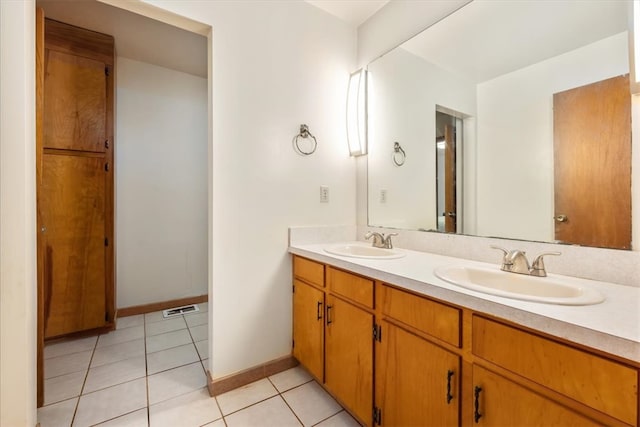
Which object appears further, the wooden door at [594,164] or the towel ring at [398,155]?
the towel ring at [398,155]

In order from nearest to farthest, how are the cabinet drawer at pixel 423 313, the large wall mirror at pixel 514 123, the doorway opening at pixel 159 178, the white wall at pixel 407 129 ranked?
1. the cabinet drawer at pixel 423 313
2. the large wall mirror at pixel 514 123
3. the white wall at pixel 407 129
4. the doorway opening at pixel 159 178

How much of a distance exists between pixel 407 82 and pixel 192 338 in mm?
2587

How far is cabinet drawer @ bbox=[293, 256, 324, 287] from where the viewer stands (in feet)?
5.22

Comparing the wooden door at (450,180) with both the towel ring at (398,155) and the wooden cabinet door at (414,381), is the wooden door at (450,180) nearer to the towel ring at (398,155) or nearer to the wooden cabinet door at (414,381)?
the towel ring at (398,155)

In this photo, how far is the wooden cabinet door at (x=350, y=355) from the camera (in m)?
1.27

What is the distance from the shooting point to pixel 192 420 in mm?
1419

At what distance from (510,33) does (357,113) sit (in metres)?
0.97

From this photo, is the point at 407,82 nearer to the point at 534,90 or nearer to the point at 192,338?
the point at 534,90

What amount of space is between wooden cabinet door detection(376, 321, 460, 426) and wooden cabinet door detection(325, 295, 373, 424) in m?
0.07

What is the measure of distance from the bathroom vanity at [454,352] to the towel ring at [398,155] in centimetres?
68

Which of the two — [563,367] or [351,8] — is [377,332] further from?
[351,8]

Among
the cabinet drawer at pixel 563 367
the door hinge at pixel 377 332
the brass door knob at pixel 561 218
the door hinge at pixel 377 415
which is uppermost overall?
the brass door knob at pixel 561 218

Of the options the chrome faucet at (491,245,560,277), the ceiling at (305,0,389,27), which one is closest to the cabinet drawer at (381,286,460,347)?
the chrome faucet at (491,245,560,277)

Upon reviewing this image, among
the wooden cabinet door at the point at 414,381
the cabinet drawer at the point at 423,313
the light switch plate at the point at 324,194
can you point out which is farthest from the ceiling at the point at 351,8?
the wooden cabinet door at the point at 414,381
